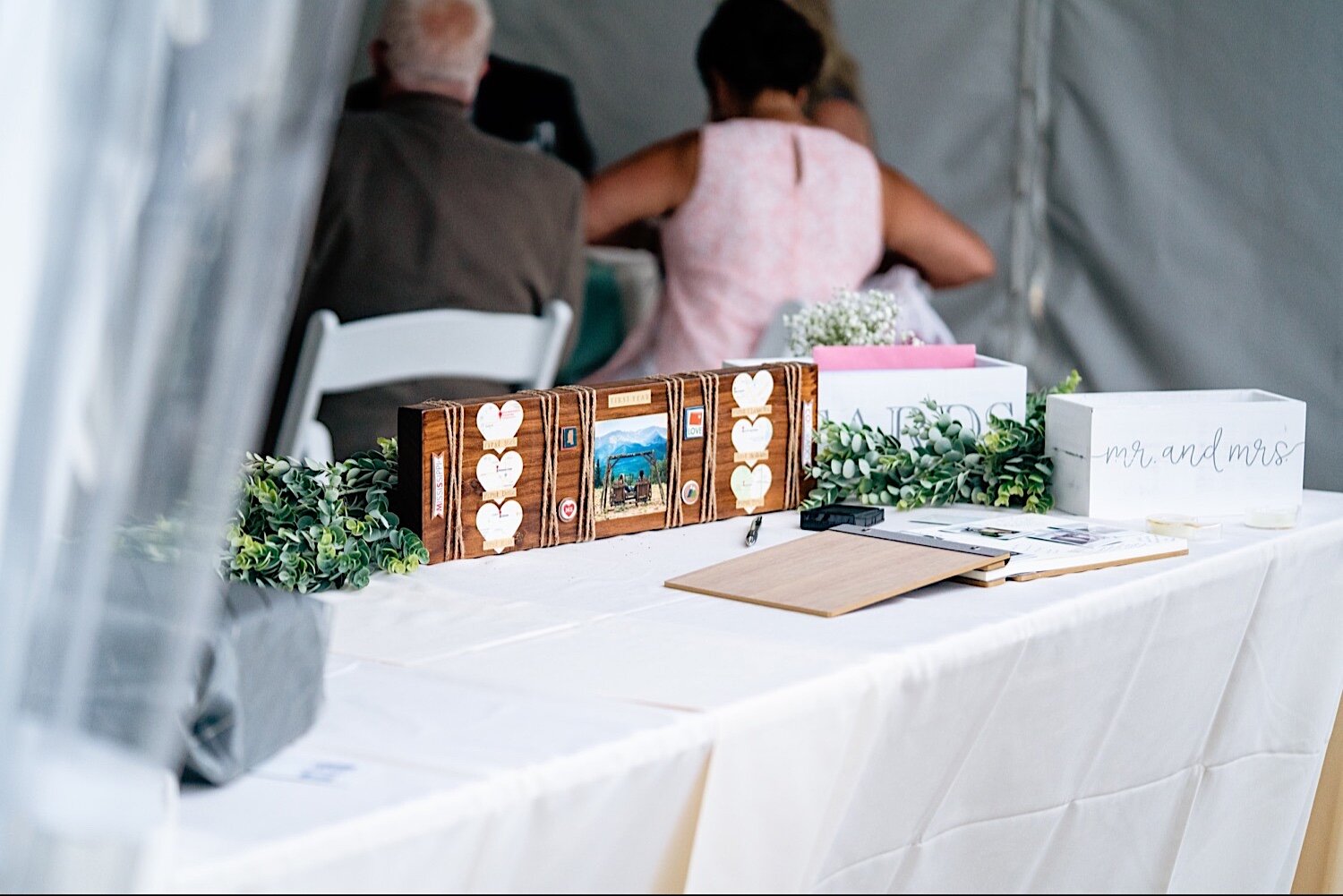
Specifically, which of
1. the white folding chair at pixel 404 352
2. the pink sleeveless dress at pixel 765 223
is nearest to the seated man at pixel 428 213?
the white folding chair at pixel 404 352

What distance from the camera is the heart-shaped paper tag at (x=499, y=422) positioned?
4.49 feet

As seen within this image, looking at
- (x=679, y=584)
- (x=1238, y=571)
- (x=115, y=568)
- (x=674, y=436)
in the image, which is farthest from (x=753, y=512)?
(x=115, y=568)

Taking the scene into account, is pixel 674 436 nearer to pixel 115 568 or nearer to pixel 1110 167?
pixel 115 568

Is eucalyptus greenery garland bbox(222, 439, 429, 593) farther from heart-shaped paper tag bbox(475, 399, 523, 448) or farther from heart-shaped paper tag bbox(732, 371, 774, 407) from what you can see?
heart-shaped paper tag bbox(732, 371, 774, 407)

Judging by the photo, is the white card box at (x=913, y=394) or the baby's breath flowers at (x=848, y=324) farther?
the baby's breath flowers at (x=848, y=324)

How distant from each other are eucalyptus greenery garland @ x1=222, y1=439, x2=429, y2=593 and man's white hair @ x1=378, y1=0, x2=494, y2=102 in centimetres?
186

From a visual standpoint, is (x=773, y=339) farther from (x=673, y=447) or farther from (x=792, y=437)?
(x=673, y=447)

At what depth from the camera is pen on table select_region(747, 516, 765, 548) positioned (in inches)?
58.8

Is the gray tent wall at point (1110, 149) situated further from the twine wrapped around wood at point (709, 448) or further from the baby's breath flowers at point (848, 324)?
the twine wrapped around wood at point (709, 448)

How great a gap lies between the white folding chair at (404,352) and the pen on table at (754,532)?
3.80 feet

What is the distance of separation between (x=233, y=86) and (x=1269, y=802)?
1.29m

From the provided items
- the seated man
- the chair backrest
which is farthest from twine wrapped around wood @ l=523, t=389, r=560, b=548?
the chair backrest

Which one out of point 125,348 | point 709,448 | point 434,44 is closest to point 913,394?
point 709,448

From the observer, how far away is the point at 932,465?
1653 mm
